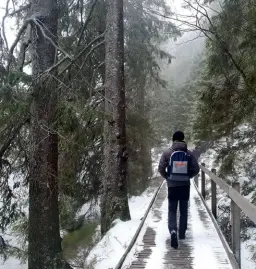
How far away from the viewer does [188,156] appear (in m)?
6.29

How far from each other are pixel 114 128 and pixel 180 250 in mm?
3230

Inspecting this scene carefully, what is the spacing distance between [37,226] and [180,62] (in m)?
88.3

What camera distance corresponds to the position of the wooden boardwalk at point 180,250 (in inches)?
207

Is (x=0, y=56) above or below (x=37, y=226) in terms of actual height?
above

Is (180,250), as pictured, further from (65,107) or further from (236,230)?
(65,107)

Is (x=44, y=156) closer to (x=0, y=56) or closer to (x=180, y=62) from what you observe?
(x=0, y=56)

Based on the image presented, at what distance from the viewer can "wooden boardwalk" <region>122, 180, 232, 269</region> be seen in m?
5.25

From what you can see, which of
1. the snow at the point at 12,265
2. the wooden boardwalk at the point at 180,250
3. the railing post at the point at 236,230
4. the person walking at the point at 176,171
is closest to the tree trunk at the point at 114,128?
the wooden boardwalk at the point at 180,250

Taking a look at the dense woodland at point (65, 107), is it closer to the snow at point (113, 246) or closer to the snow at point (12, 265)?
the snow at point (113, 246)

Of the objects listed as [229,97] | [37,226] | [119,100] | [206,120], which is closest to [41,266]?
[37,226]

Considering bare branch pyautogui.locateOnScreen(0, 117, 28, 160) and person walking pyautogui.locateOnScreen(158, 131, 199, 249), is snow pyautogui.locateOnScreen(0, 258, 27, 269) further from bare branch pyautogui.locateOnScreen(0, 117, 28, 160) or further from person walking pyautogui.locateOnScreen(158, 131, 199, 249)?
person walking pyautogui.locateOnScreen(158, 131, 199, 249)

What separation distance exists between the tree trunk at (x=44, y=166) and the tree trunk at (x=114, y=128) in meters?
1.16

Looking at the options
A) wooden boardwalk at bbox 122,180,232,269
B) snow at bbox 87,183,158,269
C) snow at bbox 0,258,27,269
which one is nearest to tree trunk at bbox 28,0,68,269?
snow at bbox 87,183,158,269

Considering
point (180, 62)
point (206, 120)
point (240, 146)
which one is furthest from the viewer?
point (180, 62)
